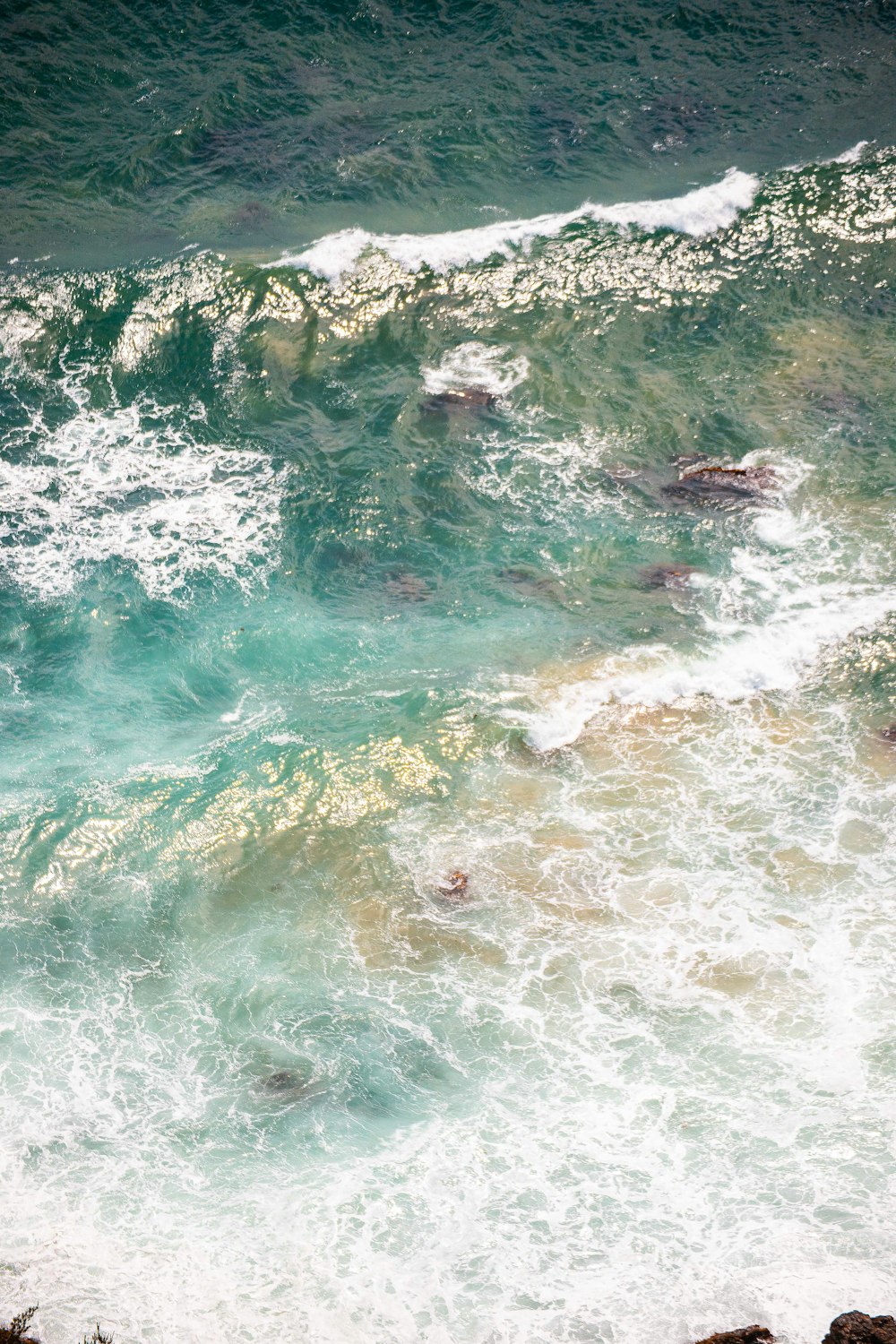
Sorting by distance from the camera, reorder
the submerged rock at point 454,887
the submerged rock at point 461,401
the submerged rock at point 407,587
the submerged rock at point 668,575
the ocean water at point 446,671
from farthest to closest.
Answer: the submerged rock at point 461,401 → the submerged rock at point 407,587 → the submerged rock at point 668,575 → the submerged rock at point 454,887 → the ocean water at point 446,671

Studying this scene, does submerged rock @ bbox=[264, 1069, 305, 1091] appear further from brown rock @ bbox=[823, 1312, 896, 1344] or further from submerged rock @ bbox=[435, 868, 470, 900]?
brown rock @ bbox=[823, 1312, 896, 1344]

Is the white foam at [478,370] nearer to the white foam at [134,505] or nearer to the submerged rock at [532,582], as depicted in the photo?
the white foam at [134,505]

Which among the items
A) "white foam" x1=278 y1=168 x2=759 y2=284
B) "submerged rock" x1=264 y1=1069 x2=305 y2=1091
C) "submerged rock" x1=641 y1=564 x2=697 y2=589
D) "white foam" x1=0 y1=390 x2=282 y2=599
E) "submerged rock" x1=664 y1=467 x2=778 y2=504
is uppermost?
"white foam" x1=278 y1=168 x2=759 y2=284

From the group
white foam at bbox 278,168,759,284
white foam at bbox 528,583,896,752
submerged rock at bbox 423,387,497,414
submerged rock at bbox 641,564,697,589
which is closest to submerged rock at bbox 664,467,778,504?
submerged rock at bbox 641,564,697,589

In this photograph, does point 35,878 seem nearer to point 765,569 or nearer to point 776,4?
point 765,569

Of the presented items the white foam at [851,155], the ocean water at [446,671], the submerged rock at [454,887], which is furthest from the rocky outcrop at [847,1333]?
the white foam at [851,155]
